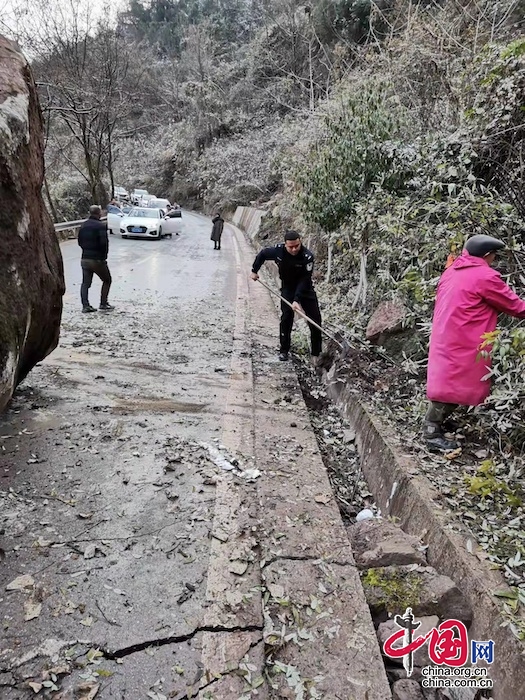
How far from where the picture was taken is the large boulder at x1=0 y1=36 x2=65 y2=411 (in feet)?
10.4

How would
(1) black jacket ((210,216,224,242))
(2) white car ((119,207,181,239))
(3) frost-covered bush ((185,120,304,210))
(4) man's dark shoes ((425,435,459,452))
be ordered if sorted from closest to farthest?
1. (4) man's dark shoes ((425,435,459,452))
2. (1) black jacket ((210,216,224,242))
3. (2) white car ((119,207,181,239))
4. (3) frost-covered bush ((185,120,304,210))

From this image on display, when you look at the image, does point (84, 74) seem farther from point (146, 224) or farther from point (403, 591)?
point (403, 591)

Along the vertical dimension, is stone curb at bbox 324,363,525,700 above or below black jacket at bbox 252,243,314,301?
below

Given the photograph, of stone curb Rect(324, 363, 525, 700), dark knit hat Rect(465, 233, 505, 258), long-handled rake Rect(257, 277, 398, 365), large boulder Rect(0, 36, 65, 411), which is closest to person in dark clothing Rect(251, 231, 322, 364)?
long-handled rake Rect(257, 277, 398, 365)

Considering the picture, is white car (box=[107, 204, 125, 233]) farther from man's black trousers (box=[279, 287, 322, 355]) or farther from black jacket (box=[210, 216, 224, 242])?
man's black trousers (box=[279, 287, 322, 355])

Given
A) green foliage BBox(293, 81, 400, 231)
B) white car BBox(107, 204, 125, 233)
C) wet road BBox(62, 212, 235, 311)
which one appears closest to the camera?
green foliage BBox(293, 81, 400, 231)

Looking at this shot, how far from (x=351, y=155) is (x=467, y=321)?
4309mm

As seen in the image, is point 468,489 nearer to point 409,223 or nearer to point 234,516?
point 234,516

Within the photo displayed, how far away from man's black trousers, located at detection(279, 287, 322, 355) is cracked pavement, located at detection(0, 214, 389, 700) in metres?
0.95

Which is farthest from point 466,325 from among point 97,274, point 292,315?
point 97,274

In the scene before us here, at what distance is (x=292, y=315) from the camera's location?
6.27 meters

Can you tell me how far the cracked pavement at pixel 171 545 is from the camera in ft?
6.86

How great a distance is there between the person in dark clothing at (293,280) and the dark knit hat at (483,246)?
2.76 meters

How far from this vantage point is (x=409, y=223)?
228 inches
